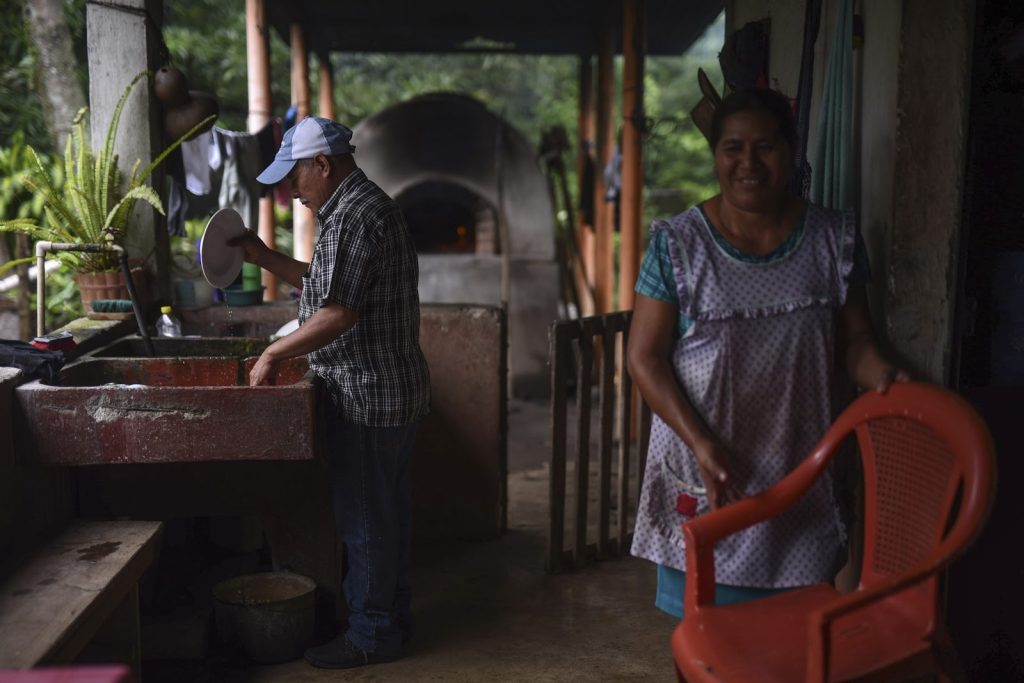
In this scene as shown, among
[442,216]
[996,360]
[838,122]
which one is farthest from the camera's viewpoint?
[442,216]

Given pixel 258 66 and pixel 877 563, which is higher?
pixel 258 66

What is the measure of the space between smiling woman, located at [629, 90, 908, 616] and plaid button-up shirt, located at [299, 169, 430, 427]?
1.18 m

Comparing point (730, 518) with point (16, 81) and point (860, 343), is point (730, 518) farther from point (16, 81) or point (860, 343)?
point (16, 81)

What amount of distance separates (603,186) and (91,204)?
6.77m

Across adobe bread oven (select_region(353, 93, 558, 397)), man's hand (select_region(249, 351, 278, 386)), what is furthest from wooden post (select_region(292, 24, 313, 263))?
man's hand (select_region(249, 351, 278, 386))

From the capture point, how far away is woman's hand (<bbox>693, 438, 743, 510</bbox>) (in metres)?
2.55

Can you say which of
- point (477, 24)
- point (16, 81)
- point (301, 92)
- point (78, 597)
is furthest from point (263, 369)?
point (16, 81)

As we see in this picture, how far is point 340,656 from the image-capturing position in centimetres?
387

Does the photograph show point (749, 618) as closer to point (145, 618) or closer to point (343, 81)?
point (145, 618)

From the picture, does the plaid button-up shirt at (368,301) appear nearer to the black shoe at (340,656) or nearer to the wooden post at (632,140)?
the black shoe at (340,656)

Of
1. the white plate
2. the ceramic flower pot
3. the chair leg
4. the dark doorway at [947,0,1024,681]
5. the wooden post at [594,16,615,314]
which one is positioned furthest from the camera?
the wooden post at [594,16,615,314]

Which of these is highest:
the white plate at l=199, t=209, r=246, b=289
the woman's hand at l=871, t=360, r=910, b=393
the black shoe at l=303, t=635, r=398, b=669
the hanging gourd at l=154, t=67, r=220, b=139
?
the hanging gourd at l=154, t=67, r=220, b=139

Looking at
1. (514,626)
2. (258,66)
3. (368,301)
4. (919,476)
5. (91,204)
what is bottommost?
(514,626)

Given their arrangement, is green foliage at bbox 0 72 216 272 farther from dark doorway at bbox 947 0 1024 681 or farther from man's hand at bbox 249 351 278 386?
dark doorway at bbox 947 0 1024 681
